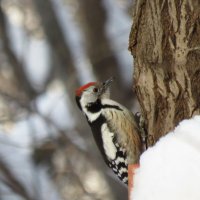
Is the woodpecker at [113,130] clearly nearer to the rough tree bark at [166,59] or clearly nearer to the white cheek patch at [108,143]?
the white cheek patch at [108,143]

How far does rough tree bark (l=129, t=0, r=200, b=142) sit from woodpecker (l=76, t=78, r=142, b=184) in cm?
62

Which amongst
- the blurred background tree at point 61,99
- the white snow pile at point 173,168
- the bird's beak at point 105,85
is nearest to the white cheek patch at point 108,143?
the bird's beak at point 105,85

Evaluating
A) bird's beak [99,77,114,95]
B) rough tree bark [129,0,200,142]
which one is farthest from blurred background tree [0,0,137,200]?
rough tree bark [129,0,200,142]

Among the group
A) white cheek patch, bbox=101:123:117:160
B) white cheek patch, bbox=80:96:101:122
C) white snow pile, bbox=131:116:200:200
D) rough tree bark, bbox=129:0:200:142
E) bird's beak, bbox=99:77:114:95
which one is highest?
rough tree bark, bbox=129:0:200:142

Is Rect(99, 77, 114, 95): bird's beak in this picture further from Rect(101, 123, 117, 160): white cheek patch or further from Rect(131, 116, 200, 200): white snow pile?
Rect(131, 116, 200, 200): white snow pile

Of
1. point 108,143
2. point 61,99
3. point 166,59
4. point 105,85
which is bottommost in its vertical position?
point 61,99

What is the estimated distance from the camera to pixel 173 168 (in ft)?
8.00

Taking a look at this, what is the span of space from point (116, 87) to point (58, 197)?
123cm

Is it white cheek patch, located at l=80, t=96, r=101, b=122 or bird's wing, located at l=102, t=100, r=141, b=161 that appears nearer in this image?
bird's wing, located at l=102, t=100, r=141, b=161

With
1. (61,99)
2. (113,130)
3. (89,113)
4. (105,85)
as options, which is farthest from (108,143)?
(61,99)

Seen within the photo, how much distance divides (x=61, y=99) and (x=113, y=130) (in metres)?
2.00

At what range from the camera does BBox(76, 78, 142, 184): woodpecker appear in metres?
3.54

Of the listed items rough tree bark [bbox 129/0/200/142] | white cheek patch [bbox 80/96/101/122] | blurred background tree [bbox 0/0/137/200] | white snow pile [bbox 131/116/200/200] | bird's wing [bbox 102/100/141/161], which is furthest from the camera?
blurred background tree [bbox 0/0/137/200]

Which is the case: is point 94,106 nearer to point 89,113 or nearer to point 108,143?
point 89,113
